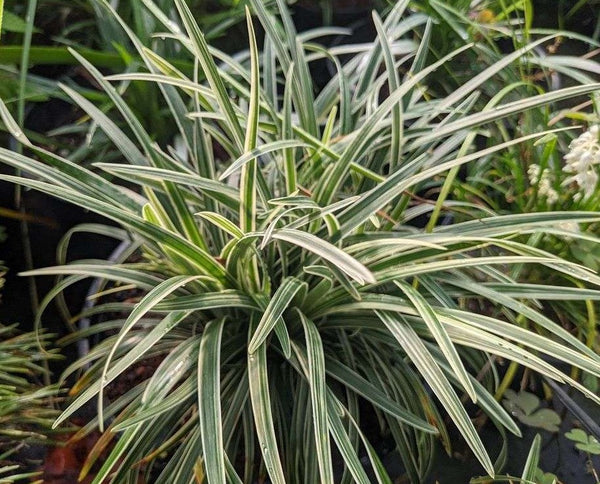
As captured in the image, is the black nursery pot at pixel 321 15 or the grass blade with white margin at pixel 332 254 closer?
the grass blade with white margin at pixel 332 254

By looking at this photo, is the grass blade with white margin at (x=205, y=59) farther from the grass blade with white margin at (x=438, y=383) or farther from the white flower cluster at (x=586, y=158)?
the white flower cluster at (x=586, y=158)

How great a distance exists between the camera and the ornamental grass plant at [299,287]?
0.69 meters

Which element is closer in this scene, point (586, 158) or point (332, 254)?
point (332, 254)

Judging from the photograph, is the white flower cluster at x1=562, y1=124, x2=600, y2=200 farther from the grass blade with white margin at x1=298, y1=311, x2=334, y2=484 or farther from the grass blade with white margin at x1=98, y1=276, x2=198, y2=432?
the grass blade with white margin at x1=98, y1=276, x2=198, y2=432

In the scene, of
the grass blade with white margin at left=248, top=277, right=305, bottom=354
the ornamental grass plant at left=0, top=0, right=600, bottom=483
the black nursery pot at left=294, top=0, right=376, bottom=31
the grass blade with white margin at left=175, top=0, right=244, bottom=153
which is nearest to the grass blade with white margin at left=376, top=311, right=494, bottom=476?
the ornamental grass plant at left=0, top=0, right=600, bottom=483

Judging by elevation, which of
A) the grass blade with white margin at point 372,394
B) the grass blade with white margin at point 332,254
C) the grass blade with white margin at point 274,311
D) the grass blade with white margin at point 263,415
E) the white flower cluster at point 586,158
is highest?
the grass blade with white margin at point 332,254

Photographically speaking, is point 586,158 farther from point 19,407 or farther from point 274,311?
point 19,407

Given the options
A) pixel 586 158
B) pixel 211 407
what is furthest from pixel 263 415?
pixel 586 158

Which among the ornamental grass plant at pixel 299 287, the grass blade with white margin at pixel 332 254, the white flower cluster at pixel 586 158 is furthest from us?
the white flower cluster at pixel 586 158

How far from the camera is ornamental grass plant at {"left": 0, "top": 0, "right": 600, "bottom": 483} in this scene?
0.69 meters

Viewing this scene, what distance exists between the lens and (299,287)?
2.42 feet

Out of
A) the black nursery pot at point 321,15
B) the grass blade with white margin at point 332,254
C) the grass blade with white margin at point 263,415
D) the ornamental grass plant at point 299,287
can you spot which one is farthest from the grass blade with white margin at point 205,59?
the black nursery pot at point 321,15

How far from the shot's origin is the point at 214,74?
735 mm

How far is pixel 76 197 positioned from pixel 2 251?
0.70 metres
